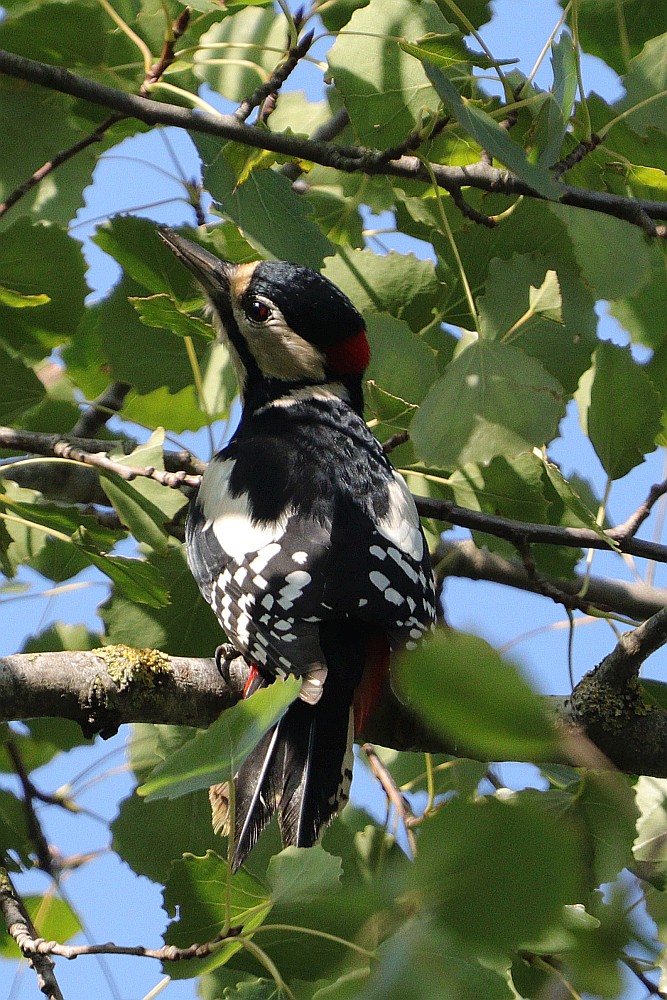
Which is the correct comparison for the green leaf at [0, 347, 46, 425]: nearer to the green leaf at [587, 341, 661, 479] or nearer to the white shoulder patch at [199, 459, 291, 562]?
the white shoulder patch at [199, 459, 291, 562]

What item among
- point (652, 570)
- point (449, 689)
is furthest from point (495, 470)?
point (449, 689)

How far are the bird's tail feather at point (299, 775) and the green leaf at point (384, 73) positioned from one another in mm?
989

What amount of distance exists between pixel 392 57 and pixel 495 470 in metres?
0.80

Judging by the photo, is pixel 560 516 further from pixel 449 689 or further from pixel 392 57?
pixel 449 689

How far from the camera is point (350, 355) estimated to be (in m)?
2.58

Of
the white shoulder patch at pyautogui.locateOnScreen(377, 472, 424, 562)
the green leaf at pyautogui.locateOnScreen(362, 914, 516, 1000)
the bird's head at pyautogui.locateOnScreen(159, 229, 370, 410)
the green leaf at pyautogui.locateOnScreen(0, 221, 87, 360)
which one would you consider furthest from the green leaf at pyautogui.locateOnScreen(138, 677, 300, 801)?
A: the bird's head at pyautogui.locateOnScreen(159, 229, 370, 410)

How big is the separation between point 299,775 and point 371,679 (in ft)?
0.74

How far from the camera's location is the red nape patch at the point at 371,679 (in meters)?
1.78

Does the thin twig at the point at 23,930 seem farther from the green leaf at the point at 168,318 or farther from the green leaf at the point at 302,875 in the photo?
the green leaf at the point at 168,318

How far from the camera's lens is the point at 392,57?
6.15 feet

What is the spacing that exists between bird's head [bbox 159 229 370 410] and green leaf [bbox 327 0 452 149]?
534 mm

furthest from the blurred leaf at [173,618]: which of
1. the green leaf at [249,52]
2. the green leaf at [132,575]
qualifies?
the green leaf at [249,52]

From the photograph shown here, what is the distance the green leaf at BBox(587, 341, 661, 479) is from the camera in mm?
1868

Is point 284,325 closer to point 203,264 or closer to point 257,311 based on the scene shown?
point 257,311
